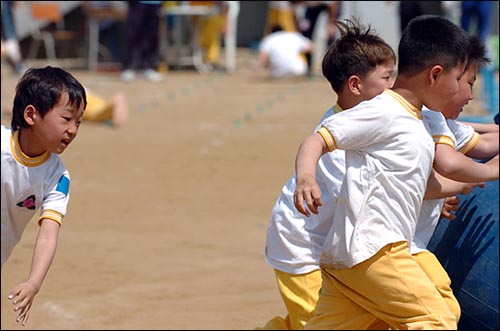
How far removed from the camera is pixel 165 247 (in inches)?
265

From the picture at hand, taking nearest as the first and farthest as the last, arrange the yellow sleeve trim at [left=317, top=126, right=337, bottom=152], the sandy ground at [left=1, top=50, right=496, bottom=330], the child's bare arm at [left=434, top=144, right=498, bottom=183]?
the yellow sleeve trim at [left=317, top=126, right=337, bottom=152]
the child's bare arm at [left=434, top=144, right=498, bottom=183]
the sandy ground at [left=1, top=50, right=496, bottom=330]

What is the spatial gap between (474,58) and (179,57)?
14.1 metres

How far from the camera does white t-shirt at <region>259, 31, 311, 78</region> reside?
1520cm

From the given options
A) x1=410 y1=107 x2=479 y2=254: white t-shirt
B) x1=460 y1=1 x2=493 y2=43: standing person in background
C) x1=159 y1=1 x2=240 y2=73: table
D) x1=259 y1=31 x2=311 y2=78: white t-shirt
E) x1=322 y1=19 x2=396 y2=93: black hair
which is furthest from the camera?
x1=159 y1=1 x2=240 y2=73: table

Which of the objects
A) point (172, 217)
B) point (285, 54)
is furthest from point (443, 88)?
point (285, 54)

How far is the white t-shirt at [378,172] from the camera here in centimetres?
327

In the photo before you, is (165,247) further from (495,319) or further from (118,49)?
(118,49)

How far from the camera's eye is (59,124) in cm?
362

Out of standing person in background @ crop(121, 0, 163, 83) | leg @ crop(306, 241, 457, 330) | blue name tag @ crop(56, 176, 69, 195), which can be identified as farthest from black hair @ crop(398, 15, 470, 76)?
standing person in background @ crop(121, 0, 163, 83)

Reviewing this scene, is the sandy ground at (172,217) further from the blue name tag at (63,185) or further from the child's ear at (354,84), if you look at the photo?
the child's ear at (354,84)

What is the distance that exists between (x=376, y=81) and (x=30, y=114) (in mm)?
1246

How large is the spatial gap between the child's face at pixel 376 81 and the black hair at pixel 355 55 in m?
0.02

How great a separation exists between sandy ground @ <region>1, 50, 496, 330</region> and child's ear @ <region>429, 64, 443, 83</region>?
2198 millimetres

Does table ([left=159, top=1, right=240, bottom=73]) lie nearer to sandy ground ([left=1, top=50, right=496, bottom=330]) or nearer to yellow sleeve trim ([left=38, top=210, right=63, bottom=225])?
sandy ground ([left=1, top=50, right=496, bottom=330])
